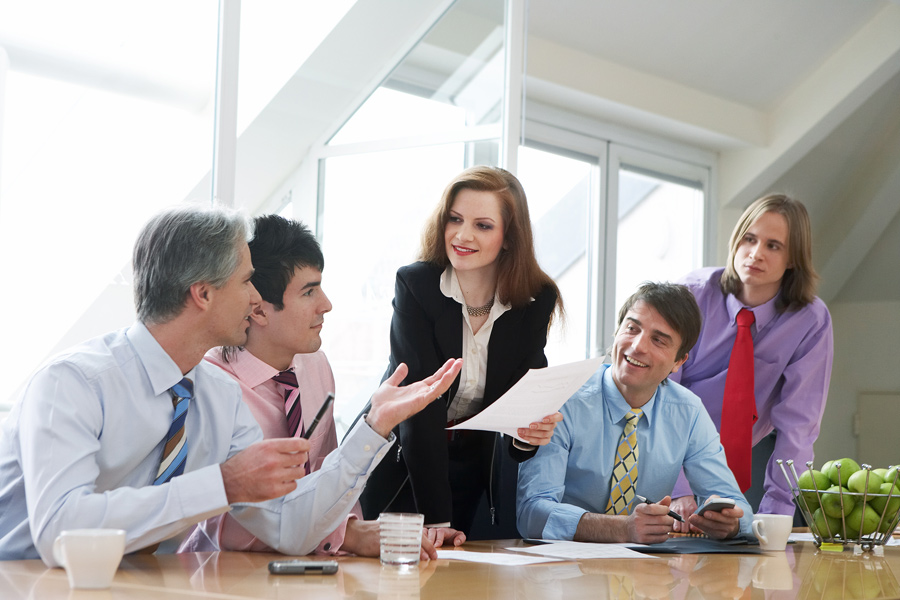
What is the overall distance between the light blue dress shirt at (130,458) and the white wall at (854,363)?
186 inches

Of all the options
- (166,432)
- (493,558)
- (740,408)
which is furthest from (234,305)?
(740,408)

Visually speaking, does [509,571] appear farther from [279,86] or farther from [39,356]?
[279,86]

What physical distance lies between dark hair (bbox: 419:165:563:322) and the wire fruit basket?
2.38ft

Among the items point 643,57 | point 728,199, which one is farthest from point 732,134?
point 643,57

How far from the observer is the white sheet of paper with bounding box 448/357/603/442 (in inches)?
67.6

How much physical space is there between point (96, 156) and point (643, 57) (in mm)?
2819

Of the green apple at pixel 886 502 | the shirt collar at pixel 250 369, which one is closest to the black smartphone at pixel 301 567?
the shirt collar at pixel 250 369

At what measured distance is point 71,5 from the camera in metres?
2.17

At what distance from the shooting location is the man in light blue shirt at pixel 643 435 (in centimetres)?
208

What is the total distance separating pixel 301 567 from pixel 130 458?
1.26ft

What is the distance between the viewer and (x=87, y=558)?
113 centimetres

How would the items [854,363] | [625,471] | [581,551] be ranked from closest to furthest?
1. [581,551]
2. [625,471]
3. [854,363]

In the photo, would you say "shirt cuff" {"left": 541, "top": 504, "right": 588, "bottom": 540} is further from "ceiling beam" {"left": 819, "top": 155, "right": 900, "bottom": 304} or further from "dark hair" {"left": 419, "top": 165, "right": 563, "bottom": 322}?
"ceiling beam" {"left": 819, "top": 155, "right": 900, "bottom": 304}

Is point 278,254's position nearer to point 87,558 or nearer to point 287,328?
point 287,328
